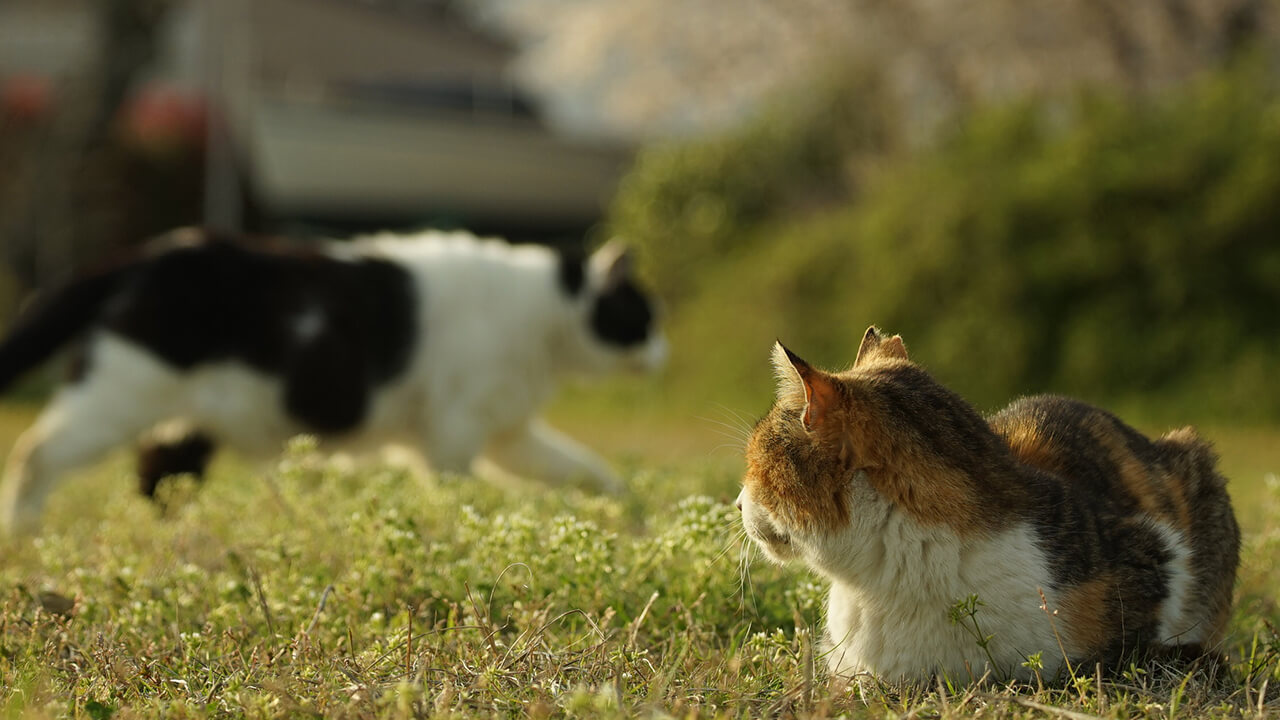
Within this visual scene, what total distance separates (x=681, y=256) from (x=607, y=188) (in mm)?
7531

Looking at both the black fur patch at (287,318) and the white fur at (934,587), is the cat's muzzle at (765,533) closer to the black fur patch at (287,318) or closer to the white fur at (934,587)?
the white fur at (934,587)

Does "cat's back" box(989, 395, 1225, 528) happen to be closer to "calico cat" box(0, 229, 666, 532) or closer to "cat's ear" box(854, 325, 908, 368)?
"cat's ear" box(854, 325, 908, 368)

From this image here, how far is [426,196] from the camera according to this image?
19.7 m

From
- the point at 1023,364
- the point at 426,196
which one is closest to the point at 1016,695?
the point at 1023,364

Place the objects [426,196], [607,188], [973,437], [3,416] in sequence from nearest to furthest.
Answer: [973,437]
[3,416]
[426,196]
[607,188]

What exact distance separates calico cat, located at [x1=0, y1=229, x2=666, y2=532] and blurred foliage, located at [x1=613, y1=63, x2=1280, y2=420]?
13.9 ft

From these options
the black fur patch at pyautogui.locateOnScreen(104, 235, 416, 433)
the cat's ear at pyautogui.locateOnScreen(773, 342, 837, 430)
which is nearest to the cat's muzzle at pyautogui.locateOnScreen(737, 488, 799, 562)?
the cat's ear at pyautogui.locateOnScreen(773, 342, 837, 430)

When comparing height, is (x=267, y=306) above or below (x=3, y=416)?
above

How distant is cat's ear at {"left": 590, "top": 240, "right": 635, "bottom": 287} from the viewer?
21.1 ft

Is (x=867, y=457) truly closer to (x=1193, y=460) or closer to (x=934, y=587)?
(x=934, y=587)

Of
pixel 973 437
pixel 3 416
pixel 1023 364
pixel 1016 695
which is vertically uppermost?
pixel 973 437

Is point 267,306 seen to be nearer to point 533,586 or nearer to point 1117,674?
point 533,586

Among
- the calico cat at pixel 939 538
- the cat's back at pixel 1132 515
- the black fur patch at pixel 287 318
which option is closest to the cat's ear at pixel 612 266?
the black fur patch at pixel 287 318

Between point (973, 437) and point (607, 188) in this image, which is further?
point (607, 188)
